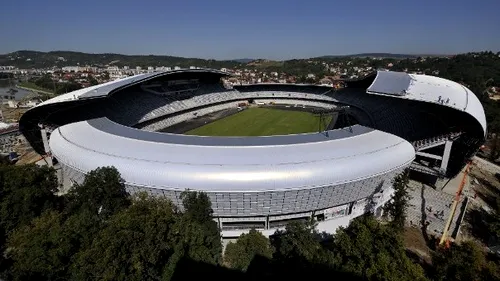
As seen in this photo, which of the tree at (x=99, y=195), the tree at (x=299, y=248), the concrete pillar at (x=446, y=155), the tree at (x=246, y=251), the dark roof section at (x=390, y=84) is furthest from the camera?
the dark roof section at (x=390, y=84)

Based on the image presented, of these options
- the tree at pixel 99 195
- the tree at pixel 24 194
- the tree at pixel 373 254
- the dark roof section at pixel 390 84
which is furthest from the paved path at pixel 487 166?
the tree at pixel 24 194

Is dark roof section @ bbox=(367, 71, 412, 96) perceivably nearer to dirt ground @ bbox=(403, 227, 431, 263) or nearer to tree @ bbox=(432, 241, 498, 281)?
dirt ground @ bbox=(403, 227, 431, 263)

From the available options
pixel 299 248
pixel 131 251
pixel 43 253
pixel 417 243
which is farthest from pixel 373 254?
pixel 43 253

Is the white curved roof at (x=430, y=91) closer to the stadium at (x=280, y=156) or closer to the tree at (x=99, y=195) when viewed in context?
the stadium at (x=280, y=156)


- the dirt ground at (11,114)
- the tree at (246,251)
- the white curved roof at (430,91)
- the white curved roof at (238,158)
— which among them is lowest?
the dirt ground at (11,114)

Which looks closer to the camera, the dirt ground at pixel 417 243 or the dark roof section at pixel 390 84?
the dirt ground at pixel 417 243

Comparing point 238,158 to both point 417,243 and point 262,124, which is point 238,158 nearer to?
point 417,243

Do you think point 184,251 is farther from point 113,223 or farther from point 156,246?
point 113,223
